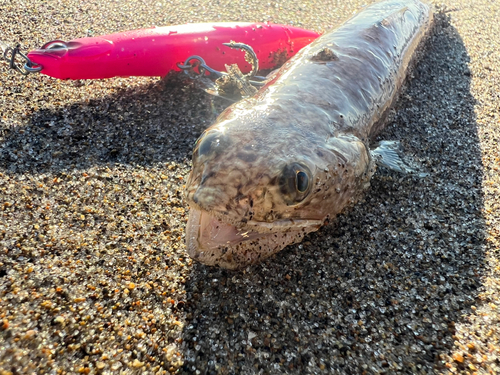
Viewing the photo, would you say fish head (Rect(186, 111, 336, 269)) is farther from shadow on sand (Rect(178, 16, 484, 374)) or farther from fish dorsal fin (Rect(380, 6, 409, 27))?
fish dorsal fin (Rect(380, 6, 409, 27))

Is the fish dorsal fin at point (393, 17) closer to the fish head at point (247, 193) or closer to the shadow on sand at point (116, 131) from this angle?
the shadow on sand at point (116, 131)

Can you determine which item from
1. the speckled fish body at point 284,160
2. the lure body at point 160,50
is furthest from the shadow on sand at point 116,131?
the speckled fish body at point 284,160

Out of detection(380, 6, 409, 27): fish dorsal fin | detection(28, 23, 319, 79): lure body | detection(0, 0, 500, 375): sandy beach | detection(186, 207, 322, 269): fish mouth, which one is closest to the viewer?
detection(0, 0, 500, 375): sandy beach

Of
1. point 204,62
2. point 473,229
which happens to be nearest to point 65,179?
point 204,62

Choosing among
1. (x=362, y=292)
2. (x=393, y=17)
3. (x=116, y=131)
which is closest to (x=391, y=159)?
(x=362, y=292)

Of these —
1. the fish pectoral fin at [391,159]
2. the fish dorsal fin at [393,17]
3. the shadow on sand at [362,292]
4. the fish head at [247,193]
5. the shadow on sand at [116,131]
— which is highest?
the fish dorsal fin at [393,17]

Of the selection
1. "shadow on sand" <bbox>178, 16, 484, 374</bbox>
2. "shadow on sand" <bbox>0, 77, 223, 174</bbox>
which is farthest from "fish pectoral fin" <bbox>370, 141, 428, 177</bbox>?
"shadow on sand" <bbox>0, 77, 223, 174</bbox>
